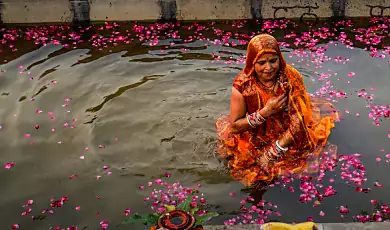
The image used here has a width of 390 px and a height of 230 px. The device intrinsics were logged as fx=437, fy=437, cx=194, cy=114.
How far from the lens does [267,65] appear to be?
6.06 metres

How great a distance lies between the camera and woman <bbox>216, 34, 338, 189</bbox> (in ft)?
20.2

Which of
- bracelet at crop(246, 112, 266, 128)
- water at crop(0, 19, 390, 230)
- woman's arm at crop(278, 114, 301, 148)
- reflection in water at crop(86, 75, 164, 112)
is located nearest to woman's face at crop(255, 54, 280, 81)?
bracelet at crop(246, 112, 266, 128)

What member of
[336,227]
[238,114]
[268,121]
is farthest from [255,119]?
[336,227]

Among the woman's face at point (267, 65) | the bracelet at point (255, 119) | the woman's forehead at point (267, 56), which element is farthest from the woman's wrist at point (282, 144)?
the woman's forehead at point (267, 56)

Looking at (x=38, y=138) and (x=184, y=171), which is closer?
(x=184, y=171)

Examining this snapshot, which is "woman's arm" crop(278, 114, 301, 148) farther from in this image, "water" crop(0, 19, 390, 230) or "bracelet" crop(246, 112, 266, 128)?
"water" crop(0, 19, 390, 230)

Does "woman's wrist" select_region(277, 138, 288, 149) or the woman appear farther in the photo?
"woman's wrist" select_region(277, 138, 288, 149)

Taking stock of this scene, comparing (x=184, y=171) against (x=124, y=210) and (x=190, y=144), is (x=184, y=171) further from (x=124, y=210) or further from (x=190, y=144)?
(x=124, y=210)

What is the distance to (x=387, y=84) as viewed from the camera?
9.23 meters

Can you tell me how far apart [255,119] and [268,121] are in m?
0.53

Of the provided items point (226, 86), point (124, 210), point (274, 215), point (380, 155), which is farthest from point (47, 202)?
point (380, 155)

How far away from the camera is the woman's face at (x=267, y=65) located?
6.01 metres

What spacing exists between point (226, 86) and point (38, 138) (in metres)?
3.90

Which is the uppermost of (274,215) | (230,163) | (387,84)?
(387,84)
